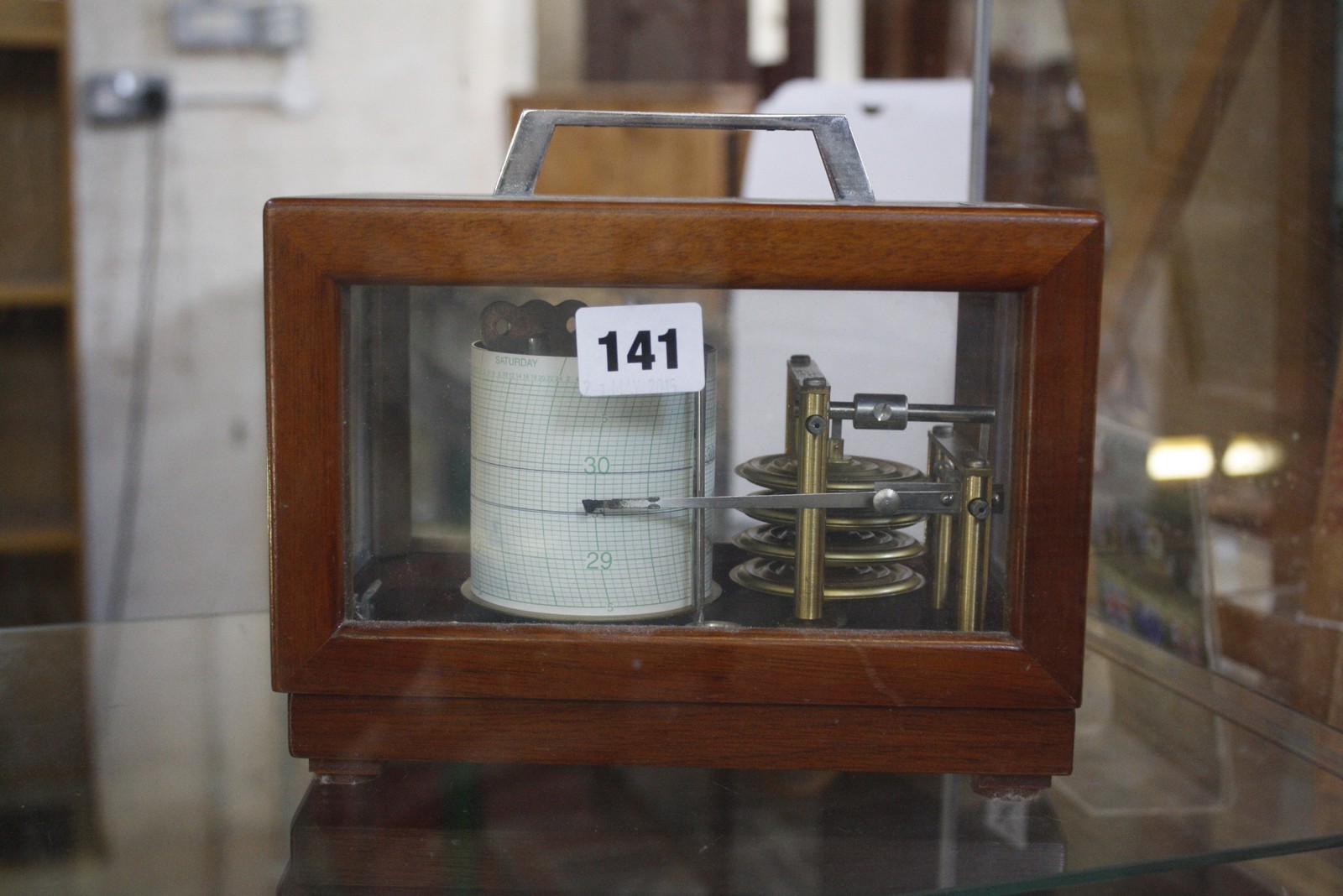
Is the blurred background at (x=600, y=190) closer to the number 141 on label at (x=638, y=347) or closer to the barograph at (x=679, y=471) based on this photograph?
the barograph at (x=679, y=471)

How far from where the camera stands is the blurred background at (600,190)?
1.06m

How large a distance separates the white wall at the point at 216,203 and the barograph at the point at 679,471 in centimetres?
194

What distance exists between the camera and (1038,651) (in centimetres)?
72

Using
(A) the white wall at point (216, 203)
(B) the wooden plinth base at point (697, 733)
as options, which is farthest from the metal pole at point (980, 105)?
(A) the white wall at point (216, 203)

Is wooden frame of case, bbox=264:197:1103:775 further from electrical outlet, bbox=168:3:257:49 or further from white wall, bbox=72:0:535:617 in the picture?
electrical outlet, bbox=168:3:257:49

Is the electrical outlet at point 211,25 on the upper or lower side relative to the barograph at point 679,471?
upper

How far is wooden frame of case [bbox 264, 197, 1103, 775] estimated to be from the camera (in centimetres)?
69

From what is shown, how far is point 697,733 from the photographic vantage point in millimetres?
739

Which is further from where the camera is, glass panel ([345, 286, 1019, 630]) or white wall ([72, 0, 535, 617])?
white wall ([72, 0, 535, 617])

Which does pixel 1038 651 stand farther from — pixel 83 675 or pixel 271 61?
pixel 271 61

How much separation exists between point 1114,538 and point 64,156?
5.95 ft

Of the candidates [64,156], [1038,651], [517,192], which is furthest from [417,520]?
[64,156]

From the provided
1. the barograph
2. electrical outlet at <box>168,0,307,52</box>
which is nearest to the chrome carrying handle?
the barograph

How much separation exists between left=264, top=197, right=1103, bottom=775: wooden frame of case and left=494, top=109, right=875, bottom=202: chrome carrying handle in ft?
0.19
